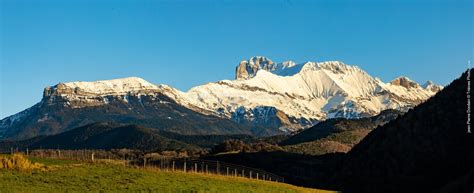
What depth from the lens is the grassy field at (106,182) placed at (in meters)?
71.6

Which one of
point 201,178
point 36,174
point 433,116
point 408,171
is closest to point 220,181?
point 201,178

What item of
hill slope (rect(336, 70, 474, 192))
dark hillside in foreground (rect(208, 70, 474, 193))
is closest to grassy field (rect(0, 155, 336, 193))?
dark hillside in foreground (rect(208, 70, 474, 193))

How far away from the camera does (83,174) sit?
82.7 metres

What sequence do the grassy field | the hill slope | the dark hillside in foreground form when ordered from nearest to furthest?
the grassy field → the hill slope → the dark hillside in foreground

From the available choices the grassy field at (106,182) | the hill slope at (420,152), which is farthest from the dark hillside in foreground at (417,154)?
the grassy field at (106,182)

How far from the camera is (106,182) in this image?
7719cm

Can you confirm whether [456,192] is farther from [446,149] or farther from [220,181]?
[446,149]

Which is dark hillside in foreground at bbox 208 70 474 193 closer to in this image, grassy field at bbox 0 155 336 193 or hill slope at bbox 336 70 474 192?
hill slope at bbox 336 70 474 192

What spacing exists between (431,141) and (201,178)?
63.5 meters

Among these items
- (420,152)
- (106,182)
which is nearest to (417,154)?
(420,152)

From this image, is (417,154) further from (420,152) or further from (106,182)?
(106,182)

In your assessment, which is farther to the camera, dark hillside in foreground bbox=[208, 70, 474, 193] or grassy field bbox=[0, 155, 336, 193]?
dark hillside in foreground bbox=[208, 70, 474, 193]

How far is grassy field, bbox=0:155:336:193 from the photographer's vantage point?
71.6 metres

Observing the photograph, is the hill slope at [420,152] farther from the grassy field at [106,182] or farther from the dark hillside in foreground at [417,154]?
the grassy field at [106,182]
